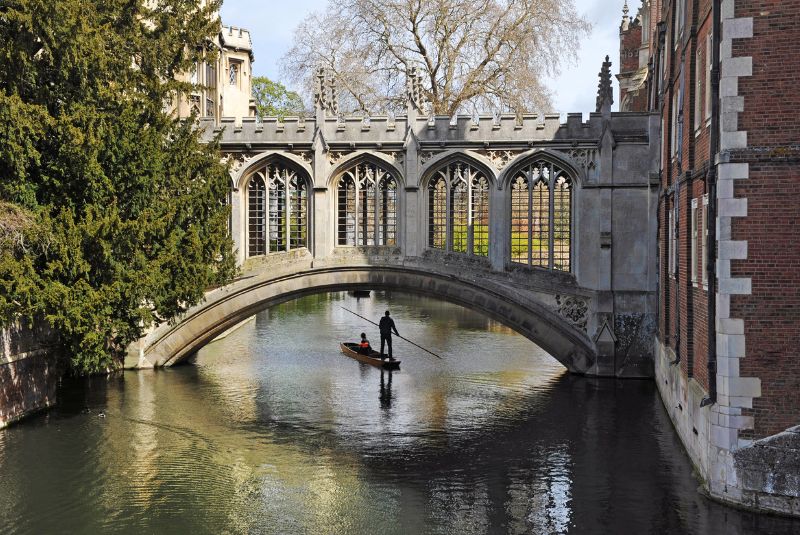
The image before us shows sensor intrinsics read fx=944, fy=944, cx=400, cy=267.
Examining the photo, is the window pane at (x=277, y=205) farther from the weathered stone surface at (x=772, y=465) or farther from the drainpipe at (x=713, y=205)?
the weathered stone surface at (x=772, y=465)

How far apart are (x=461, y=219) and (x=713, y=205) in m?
10.7

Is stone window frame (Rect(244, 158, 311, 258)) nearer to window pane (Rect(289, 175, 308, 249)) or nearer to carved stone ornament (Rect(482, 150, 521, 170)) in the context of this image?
window pane (Rect(289, 175, 308, 249))

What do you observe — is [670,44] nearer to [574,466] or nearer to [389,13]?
[574,466]

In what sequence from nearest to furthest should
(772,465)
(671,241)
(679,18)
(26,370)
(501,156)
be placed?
1. (772,465)
2. (679,18)
3. (26,370)
4. (671,241)
5. (501,156)

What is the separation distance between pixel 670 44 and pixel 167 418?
37.7 feet

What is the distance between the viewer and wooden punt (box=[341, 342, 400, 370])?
2344 centimetres

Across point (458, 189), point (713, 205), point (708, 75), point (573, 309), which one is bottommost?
point (573, 309)

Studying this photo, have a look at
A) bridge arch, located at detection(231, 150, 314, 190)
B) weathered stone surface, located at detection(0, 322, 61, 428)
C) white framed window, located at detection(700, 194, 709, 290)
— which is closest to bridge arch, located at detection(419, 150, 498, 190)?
bridge arch, located at detection(231, 150, 314, 190)

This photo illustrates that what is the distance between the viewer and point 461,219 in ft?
71.5

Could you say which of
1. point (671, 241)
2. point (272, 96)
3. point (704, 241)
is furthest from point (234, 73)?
point (704, 241)

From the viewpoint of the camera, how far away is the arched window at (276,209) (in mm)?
21906

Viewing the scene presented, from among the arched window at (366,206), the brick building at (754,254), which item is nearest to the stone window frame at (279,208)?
the arched window at (366,206)

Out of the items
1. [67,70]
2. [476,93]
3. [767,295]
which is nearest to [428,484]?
[767,295]

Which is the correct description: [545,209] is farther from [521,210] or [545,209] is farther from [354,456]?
[354,456]
